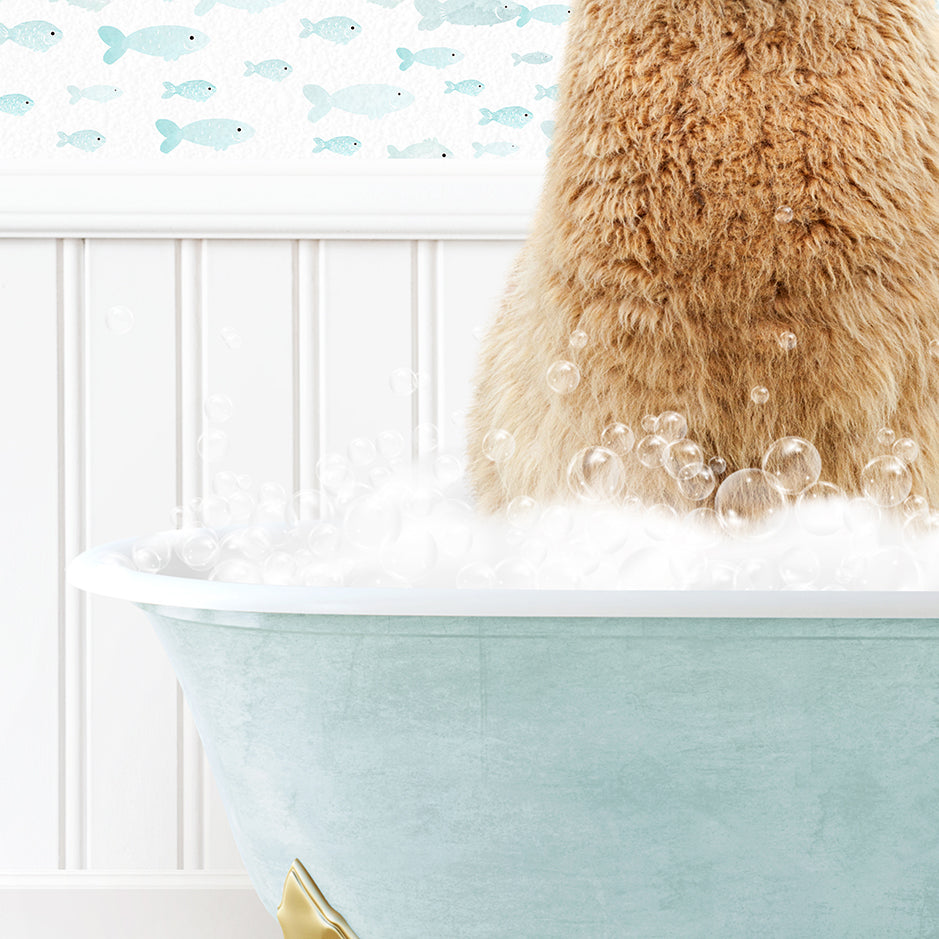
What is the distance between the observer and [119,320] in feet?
3.10

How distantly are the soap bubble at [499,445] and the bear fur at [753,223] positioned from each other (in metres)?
0.08

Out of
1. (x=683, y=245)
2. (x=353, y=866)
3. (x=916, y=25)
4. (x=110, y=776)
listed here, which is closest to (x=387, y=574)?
(x=353, y=866)

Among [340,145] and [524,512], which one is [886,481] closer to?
[524,512]

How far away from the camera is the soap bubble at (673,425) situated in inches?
21.3

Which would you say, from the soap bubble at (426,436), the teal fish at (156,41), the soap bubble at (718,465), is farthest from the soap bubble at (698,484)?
the teal fish at (156,41)

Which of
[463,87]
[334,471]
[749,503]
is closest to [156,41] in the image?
[463,87]

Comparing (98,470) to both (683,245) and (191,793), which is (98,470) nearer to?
(191,793)

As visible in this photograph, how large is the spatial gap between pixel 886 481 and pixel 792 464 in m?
0.06

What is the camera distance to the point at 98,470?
1.04 metres

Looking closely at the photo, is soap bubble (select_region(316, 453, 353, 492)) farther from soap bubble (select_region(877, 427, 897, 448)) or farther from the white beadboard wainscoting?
soap bubble (select_region(877, 427, 897, 448))

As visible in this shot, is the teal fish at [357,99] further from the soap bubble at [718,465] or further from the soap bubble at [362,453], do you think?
the soap bubble at [718,465]

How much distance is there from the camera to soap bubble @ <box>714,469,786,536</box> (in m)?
0.54

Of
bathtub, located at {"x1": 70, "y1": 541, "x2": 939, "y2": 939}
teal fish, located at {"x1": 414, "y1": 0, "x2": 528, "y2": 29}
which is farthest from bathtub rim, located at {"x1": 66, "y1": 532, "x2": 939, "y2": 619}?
teal fish, located at {"x1": 414, "y1": 0, "x2": 528, "y2": 29}

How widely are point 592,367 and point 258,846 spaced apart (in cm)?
38
